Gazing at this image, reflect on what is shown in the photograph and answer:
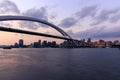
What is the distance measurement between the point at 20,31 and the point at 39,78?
1678 centimetres

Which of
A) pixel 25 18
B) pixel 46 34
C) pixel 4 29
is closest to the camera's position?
pixel 4 29

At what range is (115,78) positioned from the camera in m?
24.9

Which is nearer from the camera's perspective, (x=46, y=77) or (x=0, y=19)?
(x=46, y=77)

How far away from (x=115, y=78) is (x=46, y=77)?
7712 millimetres

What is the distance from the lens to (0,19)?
89.6ft

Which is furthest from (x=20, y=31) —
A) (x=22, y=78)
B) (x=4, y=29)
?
(x=22, y=78)

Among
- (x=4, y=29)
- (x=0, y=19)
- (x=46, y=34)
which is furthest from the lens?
(x=46, y=34)

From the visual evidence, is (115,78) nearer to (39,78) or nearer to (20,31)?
(39,78)

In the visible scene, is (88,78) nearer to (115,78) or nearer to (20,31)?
(115,78)

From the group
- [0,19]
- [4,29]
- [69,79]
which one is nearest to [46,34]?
[4,29]

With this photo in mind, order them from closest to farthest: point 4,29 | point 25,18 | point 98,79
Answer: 1. point 98,79
2. point 4,29
3. point 25,18

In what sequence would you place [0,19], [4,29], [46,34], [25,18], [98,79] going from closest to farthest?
1. [98,79]
2. [0,19]
3. [4,29]
4. [25,18]
5. [46,34]

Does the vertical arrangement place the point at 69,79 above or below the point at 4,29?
below

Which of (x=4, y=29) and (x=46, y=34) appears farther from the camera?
(x=46, y=34)
